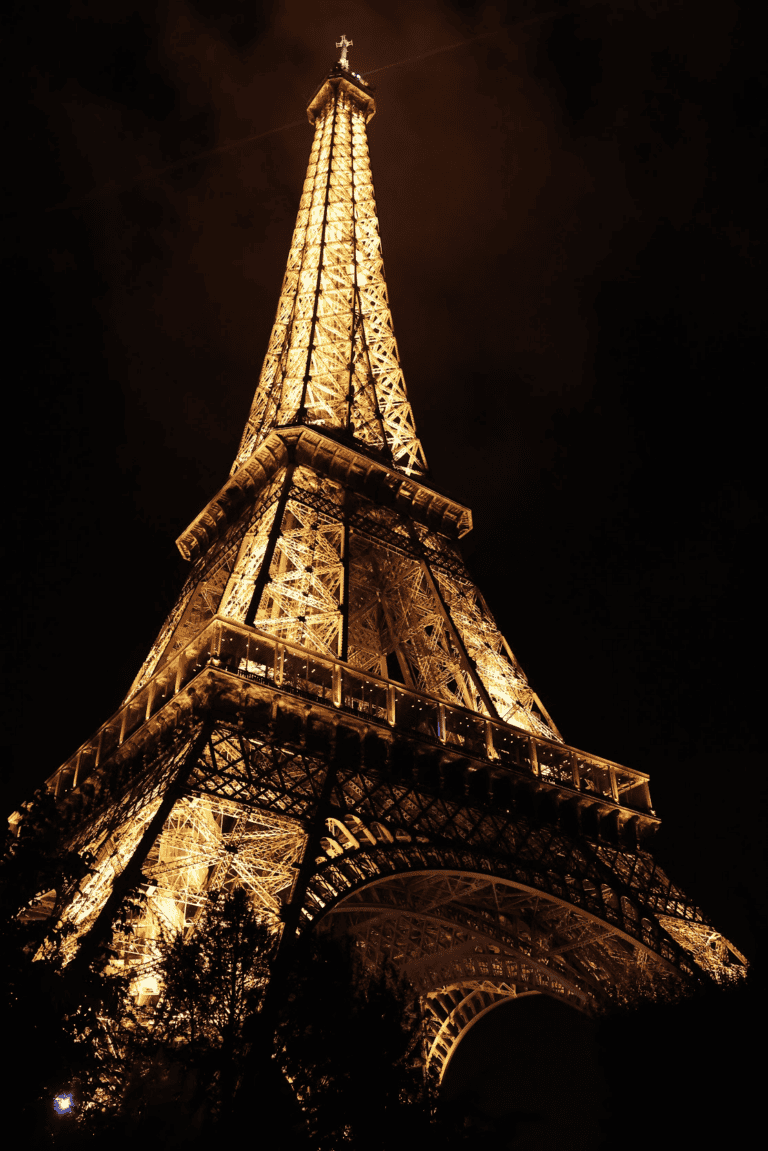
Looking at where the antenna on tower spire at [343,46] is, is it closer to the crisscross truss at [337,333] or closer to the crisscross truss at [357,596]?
the crisscross truss at [337,333]

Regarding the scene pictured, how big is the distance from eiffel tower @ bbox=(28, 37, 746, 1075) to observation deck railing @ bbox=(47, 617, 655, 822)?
2.5 inches

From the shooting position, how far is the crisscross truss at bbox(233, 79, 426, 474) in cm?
3622

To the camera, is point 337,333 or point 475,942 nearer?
point 475,942

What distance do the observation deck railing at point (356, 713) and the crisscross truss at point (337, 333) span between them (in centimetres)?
1294

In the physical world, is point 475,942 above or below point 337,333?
below

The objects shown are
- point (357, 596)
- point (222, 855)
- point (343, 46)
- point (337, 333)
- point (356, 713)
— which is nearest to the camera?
point (222, 855)

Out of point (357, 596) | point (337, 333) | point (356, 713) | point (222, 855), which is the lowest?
point (222, 855)

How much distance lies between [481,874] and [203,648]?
7813mm

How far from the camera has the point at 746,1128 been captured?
1557cm

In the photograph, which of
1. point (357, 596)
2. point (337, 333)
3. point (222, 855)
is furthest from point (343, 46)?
point (222, 855)

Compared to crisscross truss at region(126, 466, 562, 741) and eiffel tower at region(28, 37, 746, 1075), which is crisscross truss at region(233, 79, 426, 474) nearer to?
eiffel tower at region(28, 37, 746, 1075)

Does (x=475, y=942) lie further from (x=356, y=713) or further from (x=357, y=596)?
(x=357, y=596)

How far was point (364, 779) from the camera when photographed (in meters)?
21.8

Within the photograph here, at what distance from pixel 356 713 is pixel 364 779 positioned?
147 centimetres
